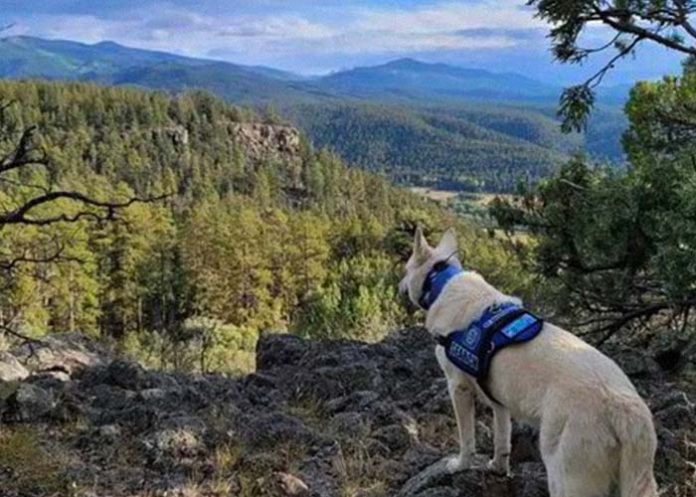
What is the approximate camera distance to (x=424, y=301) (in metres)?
5.30

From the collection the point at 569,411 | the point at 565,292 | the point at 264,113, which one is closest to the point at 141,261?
the point at 565,292

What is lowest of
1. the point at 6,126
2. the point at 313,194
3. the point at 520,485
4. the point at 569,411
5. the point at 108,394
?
the point at 313,194

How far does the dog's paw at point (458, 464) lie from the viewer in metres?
4.87

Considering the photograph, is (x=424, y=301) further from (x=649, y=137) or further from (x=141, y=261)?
(x=141, y=261)

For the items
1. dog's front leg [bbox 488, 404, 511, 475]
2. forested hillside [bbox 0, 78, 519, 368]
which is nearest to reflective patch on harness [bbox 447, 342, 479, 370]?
dog's front leg [bbox 488, 404, 511, 475]

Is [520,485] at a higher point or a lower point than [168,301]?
higher

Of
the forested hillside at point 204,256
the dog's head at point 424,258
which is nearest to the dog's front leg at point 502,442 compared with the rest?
the dog's head at point 424,258

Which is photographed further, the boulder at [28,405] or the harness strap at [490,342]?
the boulder at [28,405]

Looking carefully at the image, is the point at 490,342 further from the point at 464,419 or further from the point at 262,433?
the point at 262,433

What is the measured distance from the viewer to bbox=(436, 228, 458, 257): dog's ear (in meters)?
5.34

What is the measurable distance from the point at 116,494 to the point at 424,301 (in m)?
2.24

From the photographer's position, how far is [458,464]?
491cm

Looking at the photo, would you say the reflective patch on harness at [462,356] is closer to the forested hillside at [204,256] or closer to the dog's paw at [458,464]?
the dog's paw at [458,464]

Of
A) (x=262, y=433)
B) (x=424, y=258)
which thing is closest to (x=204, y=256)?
(x=262, y=433)
